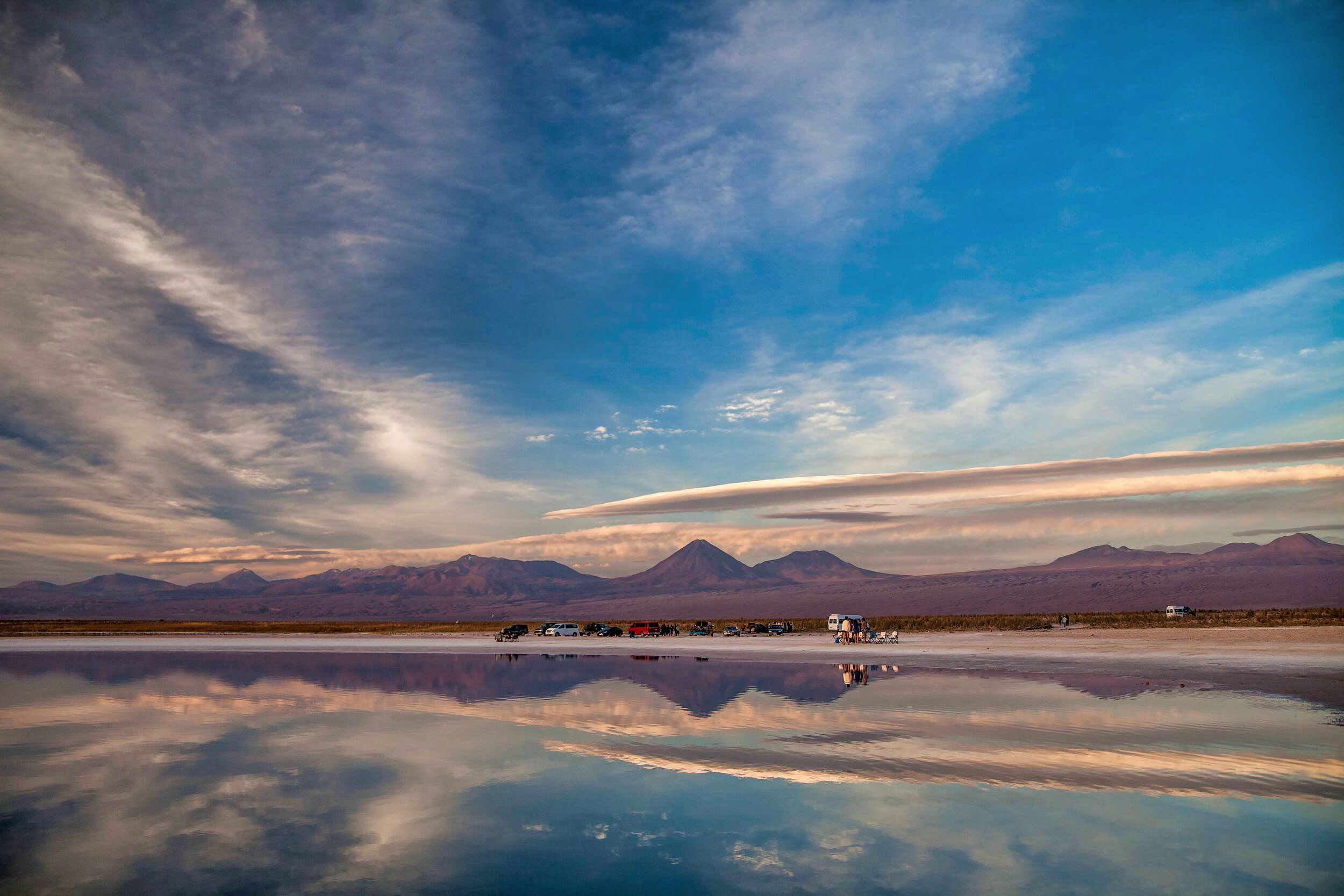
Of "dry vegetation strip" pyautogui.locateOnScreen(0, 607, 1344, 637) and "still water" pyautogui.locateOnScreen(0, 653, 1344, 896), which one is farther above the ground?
"dry vegetation strip" pyautogui.locateOnScreen(0, 607, 1344, 637)

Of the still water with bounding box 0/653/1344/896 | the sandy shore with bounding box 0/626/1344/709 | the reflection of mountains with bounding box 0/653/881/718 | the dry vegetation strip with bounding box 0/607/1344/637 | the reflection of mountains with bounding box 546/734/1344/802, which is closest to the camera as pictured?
the still water with bounding box 0/653/1344/896

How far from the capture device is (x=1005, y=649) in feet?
174

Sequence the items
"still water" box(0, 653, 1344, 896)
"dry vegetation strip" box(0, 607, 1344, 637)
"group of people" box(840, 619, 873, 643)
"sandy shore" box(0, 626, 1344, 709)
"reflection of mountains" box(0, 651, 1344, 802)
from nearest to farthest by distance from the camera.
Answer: "still water" box(0, 653, 1344, 896) < "reflection of mountains" box(0, 651, 1344, 802) < "sandy shore" box(0, 626, 1344, 709) < "group of people" box(840, 619, 873, 643) < "dry vegetation strip" box(0, 607, 1344, 637)

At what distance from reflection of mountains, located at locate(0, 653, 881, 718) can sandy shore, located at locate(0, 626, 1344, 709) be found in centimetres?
589

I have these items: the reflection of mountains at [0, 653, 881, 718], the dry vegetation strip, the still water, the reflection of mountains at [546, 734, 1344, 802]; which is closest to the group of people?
the dry vegetation strip

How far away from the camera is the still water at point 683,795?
10773 millimetres

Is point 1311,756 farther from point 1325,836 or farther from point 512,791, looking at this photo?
point 512,791

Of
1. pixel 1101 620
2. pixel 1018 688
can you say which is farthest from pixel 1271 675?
pixel 1101 620

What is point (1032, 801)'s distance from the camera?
1416 centimetres

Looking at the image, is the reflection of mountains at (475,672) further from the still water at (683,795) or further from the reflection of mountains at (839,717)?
the still water at (683,795)

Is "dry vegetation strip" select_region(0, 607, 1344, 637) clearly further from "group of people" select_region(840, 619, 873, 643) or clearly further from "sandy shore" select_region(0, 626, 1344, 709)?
"group of people" select_region(840, 619, 873, 643)

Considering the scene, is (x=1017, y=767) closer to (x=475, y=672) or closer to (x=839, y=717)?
(x=839, y=717)

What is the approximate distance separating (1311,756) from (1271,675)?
2123 cm

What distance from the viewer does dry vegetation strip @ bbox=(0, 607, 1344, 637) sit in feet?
252
